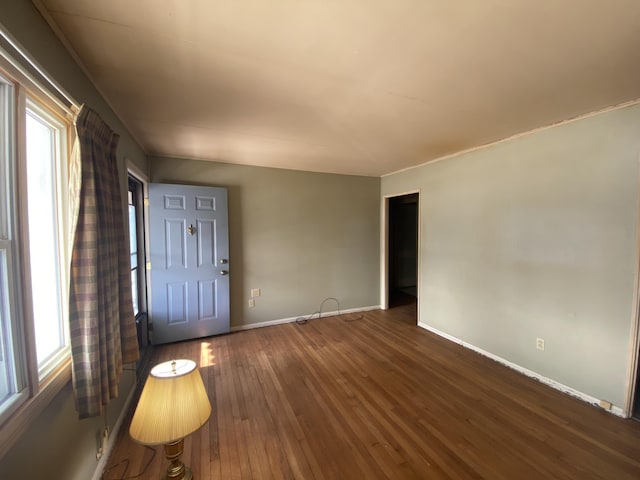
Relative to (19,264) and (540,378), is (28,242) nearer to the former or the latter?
(19,264)

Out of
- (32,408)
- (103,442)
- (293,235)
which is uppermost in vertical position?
(293,235)

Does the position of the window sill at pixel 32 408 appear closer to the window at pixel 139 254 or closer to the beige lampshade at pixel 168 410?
the beige lampshade at pixel 168 410

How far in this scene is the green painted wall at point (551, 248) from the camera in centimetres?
195

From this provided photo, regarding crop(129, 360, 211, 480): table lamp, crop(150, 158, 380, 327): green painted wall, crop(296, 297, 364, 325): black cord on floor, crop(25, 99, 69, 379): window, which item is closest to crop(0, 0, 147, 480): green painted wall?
crop(25, 99, 69, 379): window

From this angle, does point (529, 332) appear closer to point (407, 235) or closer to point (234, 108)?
point (234, 108)

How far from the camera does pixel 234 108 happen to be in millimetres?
1979

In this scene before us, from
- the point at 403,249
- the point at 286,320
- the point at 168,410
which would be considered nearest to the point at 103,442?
the point at 168,410

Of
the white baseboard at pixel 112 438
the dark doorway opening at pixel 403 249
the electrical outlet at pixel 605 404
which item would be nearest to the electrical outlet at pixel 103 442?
the white baseboard at pixel 112 438

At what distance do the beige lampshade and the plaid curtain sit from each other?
39cm

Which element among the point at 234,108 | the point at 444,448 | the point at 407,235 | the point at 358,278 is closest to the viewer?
the point at 444,448

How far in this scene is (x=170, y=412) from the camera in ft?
3.41

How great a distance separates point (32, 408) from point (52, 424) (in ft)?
0.76

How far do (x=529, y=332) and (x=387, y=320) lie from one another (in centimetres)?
185

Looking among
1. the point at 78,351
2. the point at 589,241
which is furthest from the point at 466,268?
the point at 78,351
